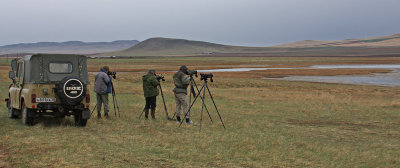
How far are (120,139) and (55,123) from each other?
410 centimetres

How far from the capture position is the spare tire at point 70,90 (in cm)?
1283

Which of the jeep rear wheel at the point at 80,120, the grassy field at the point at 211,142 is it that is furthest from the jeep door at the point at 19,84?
the jeep rear wheel at the point at 80,120

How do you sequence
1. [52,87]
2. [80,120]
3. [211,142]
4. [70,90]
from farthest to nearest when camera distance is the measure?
[80,120], [52,87], [70,90], [211,142]

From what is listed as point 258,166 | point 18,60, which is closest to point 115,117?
point 18,60

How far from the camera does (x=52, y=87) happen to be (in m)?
13.2

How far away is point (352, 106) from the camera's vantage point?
74.9 ft

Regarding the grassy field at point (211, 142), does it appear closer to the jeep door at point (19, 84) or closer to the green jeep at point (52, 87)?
the green jeep at point (52, 87)

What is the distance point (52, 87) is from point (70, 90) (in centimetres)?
71

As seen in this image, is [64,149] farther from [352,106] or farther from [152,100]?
[352,106]

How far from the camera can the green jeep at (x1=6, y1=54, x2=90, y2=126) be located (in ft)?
42.4

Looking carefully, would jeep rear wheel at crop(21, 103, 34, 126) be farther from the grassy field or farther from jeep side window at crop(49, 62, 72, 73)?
jeep side window at crop(49, 62, 72, 73)

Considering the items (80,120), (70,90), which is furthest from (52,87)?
(80,120)

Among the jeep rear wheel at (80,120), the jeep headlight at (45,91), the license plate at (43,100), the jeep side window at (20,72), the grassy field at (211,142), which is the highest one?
the jeep side window at (20,72)

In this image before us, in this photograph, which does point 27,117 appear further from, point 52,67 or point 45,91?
point 52,67
